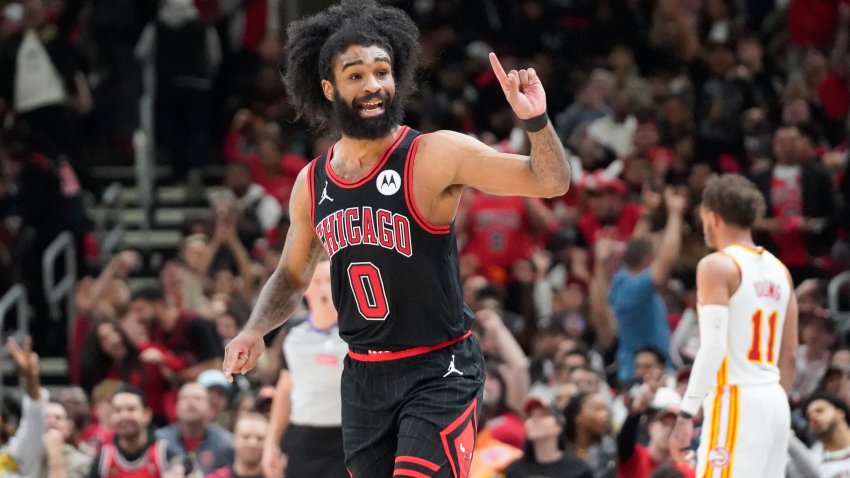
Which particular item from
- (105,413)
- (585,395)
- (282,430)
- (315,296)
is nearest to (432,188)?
(315,296)

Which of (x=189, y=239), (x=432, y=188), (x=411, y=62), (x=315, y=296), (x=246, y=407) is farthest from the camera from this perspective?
(x=189, y=239)

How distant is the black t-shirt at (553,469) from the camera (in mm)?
8672

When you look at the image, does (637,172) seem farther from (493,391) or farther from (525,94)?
(525,94)

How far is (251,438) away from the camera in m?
9.23

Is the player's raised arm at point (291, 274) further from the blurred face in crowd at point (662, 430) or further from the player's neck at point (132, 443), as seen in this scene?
the player's neck at point (132, 443)

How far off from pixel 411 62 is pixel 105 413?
5.88 metres

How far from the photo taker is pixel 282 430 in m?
8.36

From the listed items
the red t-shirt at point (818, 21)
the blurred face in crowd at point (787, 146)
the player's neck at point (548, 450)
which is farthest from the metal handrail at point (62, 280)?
the red t-shirt at point (818, 21)

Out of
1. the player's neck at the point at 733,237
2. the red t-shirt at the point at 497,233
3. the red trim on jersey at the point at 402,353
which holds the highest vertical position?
the player's neck at the point at 733,237

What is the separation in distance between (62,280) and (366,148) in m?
9.22

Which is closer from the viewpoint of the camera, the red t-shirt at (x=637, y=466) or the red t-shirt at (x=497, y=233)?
the red t-shirt at (x=637, y=466)

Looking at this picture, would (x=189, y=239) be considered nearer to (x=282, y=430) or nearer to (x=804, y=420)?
(x=282, y=430)

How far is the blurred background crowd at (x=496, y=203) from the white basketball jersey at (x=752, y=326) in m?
0.87

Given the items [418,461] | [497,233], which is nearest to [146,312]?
[497,233]
